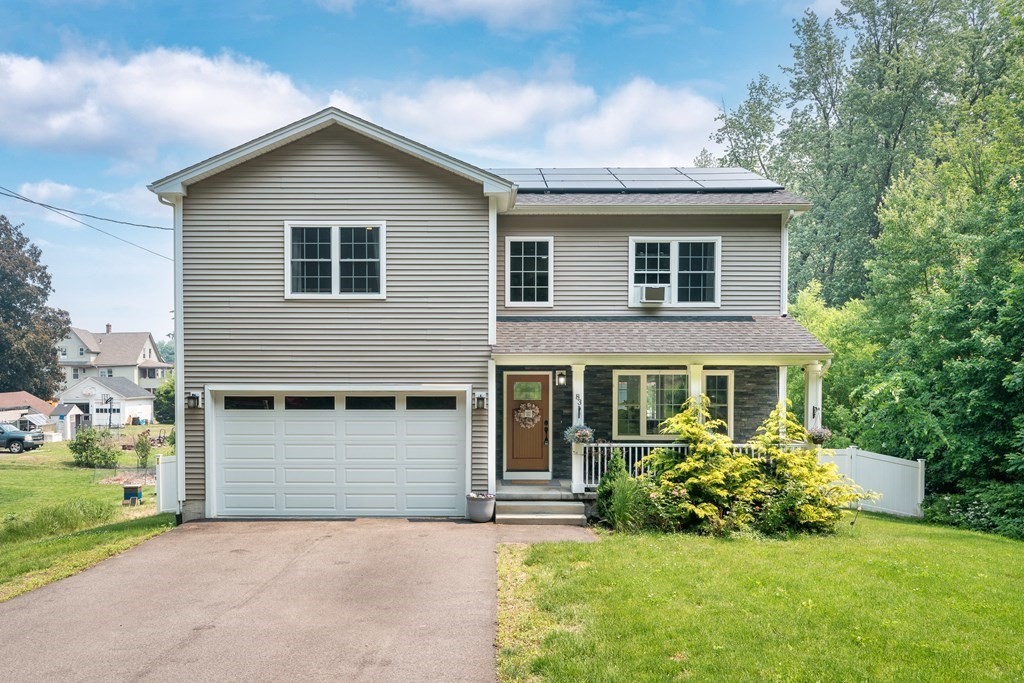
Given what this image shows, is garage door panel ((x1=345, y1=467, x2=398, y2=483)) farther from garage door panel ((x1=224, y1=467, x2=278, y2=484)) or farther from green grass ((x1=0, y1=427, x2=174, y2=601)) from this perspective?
green grass ((x1=0, y1=427, x2=174, y2=601))

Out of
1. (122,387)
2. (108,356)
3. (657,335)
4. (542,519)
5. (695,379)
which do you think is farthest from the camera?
(108,356)

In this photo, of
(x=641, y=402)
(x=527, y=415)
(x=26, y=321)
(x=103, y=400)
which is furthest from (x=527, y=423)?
(x=26, y=321)

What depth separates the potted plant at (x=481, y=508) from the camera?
10.4 metres

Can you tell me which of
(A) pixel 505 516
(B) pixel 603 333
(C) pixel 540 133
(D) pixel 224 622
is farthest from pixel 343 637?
(C) pixel 540 133

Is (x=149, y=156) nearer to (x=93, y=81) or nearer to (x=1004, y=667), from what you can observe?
(x=93, y=81)

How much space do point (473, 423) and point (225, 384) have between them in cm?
435

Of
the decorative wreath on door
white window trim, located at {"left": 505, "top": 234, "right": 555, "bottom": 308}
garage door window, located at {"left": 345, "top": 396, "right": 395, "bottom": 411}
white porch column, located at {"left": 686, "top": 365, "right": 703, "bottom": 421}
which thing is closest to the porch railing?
white porch column, located at {"left": 686, "top": 365, "right": 703, "bottom": 421}

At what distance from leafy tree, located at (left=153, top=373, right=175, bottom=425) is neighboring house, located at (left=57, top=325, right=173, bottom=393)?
9.97 metres

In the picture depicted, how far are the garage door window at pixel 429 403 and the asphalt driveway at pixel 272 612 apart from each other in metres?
2.29

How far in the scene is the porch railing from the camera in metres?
10.6

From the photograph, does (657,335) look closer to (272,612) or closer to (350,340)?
(350,340)

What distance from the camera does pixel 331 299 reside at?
424 inches

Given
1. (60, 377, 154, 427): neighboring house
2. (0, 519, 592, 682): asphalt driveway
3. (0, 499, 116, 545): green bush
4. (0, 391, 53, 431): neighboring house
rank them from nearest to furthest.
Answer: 1. (0, 519, 592, 682): asphalt driveway
2. (0, 499, 116, 545): green bush
3. (0, 391, 53, 431): neighboring house
4. (60, 377, 154, 427): neighboring house

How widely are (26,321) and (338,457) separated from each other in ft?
165
